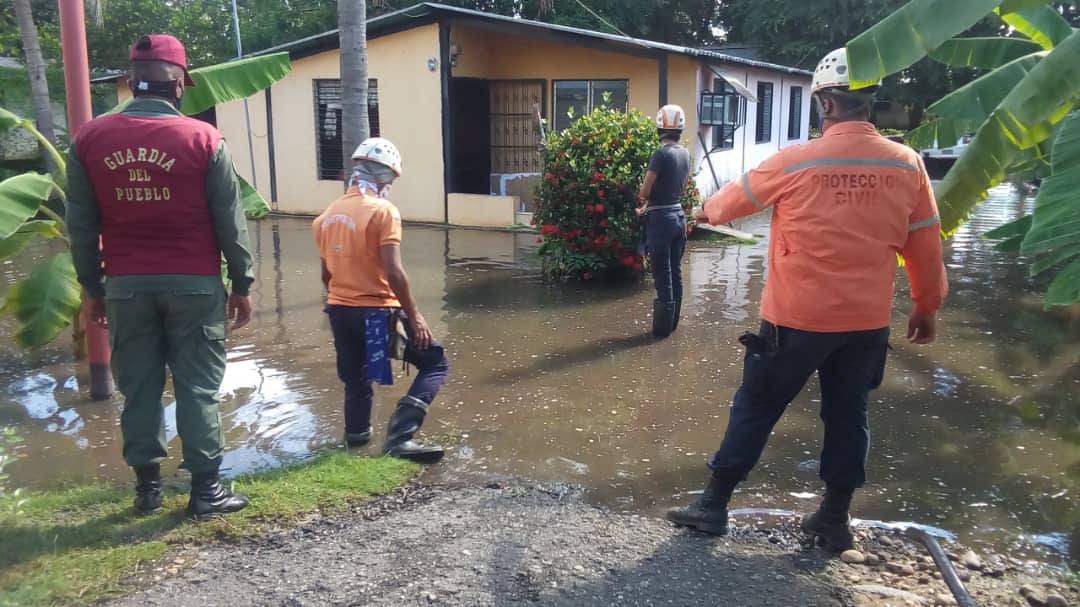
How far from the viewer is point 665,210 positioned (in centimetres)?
738

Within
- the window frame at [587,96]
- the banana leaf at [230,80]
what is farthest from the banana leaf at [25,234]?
the window frame at [587,96]

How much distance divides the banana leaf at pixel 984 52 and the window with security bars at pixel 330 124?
10025 mm

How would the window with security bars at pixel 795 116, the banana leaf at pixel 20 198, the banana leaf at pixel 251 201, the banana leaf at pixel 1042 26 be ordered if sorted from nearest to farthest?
the banana leaf at pixel 20 198 → the banana leaf at pixel 1042 26 → the banana leaf at pixel 251 201 → the window with security bars at pixel 795 116

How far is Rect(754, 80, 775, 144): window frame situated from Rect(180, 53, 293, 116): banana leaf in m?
14.3

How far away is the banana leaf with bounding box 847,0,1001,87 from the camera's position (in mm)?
3748

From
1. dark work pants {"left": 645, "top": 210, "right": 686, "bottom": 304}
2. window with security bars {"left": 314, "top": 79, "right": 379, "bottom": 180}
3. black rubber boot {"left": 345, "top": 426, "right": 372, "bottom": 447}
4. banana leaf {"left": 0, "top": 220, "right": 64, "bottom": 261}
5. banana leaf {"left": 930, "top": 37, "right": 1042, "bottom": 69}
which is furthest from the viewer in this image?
window with security bars {"left": 314, "top": 79, "right": 379, "bottom": 180}

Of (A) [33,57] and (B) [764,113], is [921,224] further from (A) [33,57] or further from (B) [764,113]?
(B) [764,113]

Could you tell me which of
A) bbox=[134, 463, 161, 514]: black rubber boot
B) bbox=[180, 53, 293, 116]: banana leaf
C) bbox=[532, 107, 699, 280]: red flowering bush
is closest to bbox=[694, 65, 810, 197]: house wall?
bbox=[532, 107, 699, 280]: red flowering bush

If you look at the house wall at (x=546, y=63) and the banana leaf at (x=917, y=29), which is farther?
the house wall at (x=546, y=63)

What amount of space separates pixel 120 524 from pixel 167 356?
75cm

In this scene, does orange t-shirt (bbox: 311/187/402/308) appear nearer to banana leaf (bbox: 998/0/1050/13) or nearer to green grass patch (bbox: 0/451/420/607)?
green grass patch (bbox: 0/451/420/607)

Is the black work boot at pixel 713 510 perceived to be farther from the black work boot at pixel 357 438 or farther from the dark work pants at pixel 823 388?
the black work boot at pixel 357 438

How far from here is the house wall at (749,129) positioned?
50.9 feet

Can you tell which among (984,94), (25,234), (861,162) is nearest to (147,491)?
(25,234)
